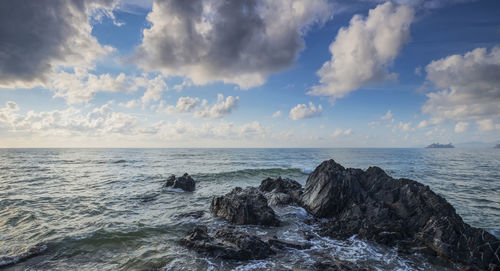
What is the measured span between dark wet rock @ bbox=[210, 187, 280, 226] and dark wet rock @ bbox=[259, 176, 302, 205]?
4054 millimetres

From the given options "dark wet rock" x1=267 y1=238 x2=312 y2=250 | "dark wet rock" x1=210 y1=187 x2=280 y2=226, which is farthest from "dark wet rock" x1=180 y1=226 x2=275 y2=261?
"dark wet rock" x1=210 y1=187 x2=280 y2=226

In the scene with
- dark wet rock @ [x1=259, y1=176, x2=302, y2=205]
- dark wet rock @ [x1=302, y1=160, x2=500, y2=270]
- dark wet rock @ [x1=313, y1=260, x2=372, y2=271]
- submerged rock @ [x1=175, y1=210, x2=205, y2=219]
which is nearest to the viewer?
dark wet rock @ [x1=313, y1=260, x2=372, y2=271]

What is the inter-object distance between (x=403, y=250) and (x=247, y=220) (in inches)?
346

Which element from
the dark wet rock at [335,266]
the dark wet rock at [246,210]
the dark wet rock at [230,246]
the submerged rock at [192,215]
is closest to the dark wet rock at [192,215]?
the submerged rock at [192,215]

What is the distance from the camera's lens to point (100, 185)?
29.5 m

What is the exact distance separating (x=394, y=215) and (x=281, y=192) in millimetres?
10846

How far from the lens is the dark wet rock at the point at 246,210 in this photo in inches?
587

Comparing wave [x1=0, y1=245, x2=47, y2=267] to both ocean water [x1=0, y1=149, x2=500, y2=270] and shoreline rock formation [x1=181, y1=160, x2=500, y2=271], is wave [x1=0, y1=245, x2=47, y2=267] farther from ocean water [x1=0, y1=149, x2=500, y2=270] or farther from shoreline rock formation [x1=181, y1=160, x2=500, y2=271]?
shoreline rock formation [x1=181, y1=160, x2=500, y2=271]

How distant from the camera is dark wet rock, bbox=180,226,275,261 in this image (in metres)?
10.3

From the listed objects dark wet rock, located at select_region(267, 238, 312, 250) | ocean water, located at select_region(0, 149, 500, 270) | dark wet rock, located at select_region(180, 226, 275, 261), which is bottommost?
ocean water, located at select_region(0, 149, 500, 270)

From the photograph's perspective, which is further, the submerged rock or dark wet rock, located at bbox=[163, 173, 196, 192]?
dark wet rock, located at bbox=[163, 173, 196, 192]

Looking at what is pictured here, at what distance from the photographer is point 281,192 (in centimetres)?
2314

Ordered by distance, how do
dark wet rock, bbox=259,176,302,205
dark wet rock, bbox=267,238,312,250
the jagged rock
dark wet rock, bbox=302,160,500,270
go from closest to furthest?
the jagged rock
dark wet rock, bbox=302,160,500,270
dark wet rock, bbox=267,238,312,250
dark wet rock, bbox=259,176,302,205

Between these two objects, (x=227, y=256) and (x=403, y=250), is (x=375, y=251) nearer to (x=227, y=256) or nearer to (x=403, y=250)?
(x=403, y=250)
